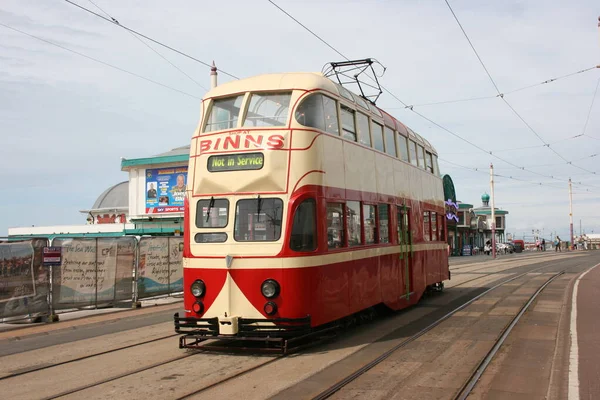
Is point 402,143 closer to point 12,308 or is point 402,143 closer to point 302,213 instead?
point 302,213

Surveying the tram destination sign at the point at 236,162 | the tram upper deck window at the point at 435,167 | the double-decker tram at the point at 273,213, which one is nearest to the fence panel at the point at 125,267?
the double-decker tram at the point at 273,213

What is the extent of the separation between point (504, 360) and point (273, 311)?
3.59 m

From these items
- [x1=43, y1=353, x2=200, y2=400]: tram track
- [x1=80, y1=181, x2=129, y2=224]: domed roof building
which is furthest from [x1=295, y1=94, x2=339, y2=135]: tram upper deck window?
[x1=80, y1=181, x2=129, y2=224]: domed roof building

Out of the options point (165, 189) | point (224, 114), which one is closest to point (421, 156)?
point (224, 114)

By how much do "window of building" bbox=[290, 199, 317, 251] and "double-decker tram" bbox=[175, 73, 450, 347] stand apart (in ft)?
0.06

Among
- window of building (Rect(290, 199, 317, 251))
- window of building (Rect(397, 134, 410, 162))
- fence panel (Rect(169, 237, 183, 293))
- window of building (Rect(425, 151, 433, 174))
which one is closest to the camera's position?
window of building (Rect(290, 199, 317, 251))

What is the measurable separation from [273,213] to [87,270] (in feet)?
28.8

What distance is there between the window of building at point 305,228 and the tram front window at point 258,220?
255 millimetres

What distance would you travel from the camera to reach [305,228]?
9.64m

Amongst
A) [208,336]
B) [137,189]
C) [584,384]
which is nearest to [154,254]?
[208,336]

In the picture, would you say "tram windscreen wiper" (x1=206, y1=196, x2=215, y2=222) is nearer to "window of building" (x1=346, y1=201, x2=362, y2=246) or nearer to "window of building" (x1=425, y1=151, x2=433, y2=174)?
"window of building" (x1=346, y1=201, x2=362, y2=246)

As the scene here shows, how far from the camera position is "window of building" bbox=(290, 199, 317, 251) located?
9.49 m

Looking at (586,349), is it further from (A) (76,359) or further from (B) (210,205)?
(A) (76,359)

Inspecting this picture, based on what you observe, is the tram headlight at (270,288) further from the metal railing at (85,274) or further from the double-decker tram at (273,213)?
the metal railing at (85,274)
